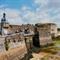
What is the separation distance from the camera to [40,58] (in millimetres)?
13508

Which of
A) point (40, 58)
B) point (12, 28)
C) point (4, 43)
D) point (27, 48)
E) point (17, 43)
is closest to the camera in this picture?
point (40, 58)

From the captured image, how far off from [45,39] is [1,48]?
32.8 ft

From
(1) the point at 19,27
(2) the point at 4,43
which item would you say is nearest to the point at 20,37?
(2) the point at 4,43

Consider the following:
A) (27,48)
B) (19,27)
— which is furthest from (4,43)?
(19,27)

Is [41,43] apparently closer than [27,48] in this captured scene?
No

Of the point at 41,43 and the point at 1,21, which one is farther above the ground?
the point at 1,21

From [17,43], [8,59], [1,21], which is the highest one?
Result: [1,21]

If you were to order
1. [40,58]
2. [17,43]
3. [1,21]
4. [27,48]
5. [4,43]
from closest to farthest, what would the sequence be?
[40,58] < [4,43] < [17,43] < [27,48] < [1,21]

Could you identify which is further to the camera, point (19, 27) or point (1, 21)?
point (19, 27)

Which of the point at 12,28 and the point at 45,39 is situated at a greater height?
the point at 12,28

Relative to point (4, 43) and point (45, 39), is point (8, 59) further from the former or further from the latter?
point (45, 39)

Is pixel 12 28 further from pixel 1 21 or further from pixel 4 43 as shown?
pixel 4 43

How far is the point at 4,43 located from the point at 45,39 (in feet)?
30.6

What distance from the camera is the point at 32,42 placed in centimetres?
2331
